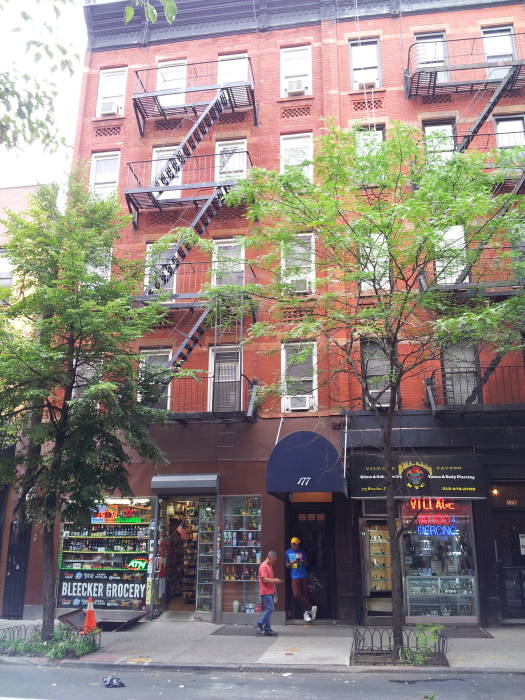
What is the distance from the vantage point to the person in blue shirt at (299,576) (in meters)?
14.1

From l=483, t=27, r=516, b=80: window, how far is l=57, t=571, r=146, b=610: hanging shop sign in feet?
60.3

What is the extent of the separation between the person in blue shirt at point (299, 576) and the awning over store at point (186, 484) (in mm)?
2496

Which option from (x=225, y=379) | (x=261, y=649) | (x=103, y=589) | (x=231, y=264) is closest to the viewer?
(x=261, y=649)

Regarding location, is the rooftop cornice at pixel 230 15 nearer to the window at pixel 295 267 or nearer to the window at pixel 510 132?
the window at pixel 510 132

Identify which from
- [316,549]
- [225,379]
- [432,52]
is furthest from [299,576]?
[432,52]

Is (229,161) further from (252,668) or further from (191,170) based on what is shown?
(252,668)

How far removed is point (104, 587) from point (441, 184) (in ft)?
42.0

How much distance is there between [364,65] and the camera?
19.1 metres

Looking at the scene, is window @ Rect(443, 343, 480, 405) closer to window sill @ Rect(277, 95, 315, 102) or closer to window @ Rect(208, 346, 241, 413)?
window @ Rect(208, 346, 241, 413)

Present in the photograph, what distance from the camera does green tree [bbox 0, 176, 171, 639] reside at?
11.9 metres

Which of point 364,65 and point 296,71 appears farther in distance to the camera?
point 296,71

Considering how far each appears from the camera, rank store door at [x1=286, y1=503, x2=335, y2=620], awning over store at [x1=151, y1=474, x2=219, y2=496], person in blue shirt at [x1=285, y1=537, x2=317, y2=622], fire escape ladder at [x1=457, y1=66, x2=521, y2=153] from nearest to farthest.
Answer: person in blue shirt at [x1=285, y1=537, x2=317, y2=622] → store door at [x1=286, y1=503, x2=335, y2=620] → awning over store at [x1=151, y1=474, x2=219, y2=496] → fire escape ladder at [x1=457, y1=66, x2=521, y2=153]

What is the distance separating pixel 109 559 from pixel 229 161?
40.0 ft

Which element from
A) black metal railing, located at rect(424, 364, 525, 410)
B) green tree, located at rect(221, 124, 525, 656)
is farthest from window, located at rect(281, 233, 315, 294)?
black metal railing, located at rect(424, 364, 525, 410)
